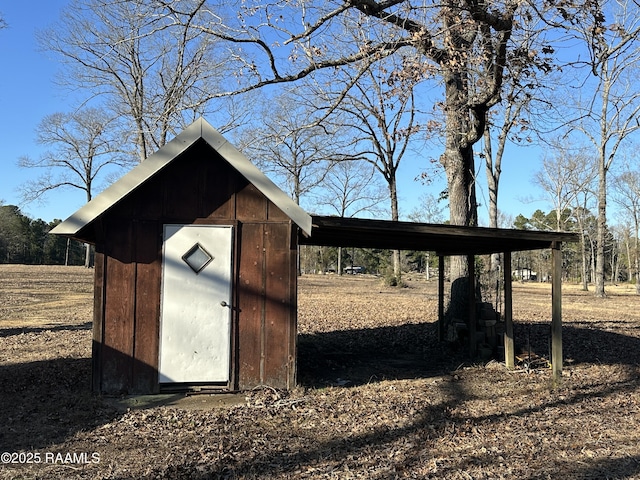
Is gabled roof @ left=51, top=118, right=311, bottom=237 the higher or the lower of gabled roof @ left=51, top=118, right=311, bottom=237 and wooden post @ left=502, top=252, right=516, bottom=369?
the higher

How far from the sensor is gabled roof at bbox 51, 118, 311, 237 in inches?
260

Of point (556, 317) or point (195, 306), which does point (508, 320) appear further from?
point (195, 306)

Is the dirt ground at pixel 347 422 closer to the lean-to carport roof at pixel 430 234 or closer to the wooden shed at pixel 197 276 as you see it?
the wooden shed at pixel 197 276

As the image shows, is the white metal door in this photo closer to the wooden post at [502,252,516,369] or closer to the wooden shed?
the wooden shed

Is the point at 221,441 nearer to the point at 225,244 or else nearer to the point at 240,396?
the point at 240,396

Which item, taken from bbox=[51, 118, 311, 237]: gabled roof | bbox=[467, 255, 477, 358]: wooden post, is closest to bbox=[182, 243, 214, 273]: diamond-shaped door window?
bbox=[51, 118, 311, 237]: gabled roof

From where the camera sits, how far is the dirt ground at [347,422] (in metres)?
Answer: 4.59

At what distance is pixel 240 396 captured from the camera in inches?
275

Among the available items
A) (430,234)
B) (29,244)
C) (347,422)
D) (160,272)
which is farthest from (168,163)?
(29,244)

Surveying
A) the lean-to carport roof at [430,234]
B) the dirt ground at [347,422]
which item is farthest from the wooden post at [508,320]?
the lean-to carport roof at [430,234]

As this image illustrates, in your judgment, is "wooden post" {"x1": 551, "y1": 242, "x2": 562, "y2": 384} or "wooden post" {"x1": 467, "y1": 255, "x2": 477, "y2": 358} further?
"wooden post" {"x1": 467, "y1": 255, "x2": 477, "y2": 358}

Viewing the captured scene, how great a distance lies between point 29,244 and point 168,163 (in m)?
60.8

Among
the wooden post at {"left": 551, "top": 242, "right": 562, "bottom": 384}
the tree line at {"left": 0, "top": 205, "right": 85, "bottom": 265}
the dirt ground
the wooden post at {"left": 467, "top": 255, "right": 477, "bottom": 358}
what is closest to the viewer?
the dirt ground

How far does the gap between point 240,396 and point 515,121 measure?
744cm
